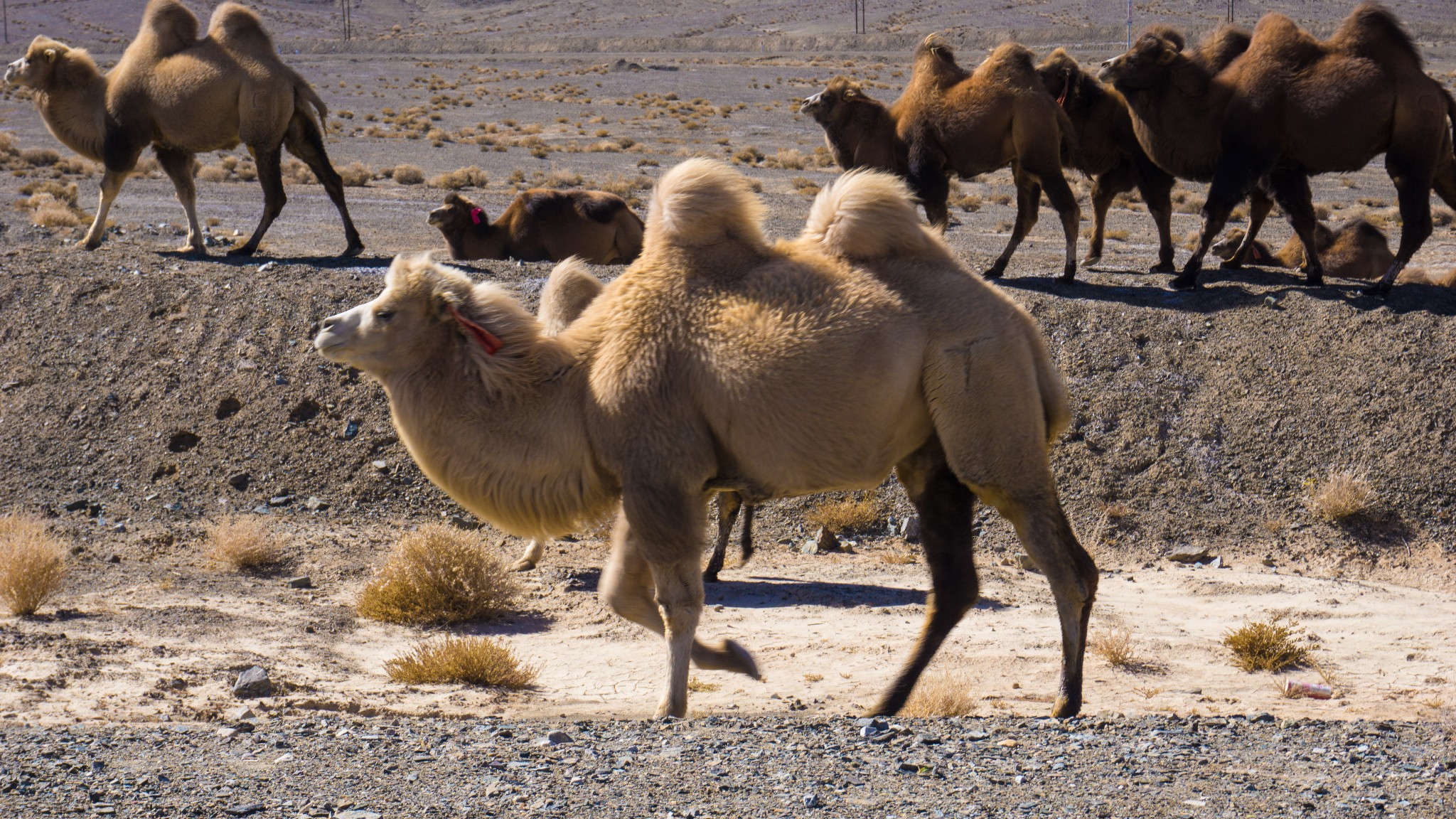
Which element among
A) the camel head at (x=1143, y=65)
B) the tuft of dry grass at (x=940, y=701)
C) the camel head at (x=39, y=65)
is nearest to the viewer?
the tuft of dry grass at (x=940, y=701)

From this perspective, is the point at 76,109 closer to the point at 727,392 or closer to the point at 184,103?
the point at 184,103

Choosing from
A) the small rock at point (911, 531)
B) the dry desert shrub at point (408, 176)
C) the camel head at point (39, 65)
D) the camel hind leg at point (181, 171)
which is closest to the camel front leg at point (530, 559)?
the small rock at point (911, 531)

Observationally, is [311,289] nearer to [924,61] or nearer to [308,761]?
[924,61]

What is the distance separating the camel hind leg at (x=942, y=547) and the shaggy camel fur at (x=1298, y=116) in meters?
6.47

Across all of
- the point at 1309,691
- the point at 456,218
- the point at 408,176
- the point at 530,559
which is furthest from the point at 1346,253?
the point at 408,176

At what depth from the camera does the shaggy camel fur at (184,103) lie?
13.9 m

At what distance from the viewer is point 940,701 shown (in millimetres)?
6773

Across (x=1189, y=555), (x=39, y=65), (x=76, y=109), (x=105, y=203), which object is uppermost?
(x=39, y=65)

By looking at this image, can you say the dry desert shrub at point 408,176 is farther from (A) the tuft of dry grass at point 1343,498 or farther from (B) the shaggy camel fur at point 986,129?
(A) the tuft of dry grass at point 1343,498

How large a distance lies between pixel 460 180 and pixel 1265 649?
25078 mm

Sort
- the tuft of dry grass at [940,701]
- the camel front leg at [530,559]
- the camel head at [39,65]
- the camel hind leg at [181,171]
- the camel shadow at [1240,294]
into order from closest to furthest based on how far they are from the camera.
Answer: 1. the tuft of dry grass at [940,701]
2. the camel front leg at [530,559]
3. the camel shadow at [1240,294]
4. the camel hind leg at [181,171]
5. the camel head at [39,65]

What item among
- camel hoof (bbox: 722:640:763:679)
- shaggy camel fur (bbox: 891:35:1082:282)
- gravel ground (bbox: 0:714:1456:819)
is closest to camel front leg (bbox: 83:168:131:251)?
shaggy camel fur (bbox: 891:35:1082:282)

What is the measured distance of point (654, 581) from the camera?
20.6ft

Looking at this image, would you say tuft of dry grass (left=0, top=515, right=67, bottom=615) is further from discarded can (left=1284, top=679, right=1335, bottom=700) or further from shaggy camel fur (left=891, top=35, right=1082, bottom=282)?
shaggy camel fur (left=891, top=35, right=1082, bottom=282)
